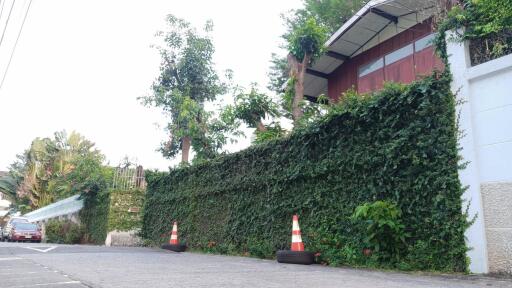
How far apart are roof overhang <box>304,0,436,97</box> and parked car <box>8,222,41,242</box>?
2078 centimetres

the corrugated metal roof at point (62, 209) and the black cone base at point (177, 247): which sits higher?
the corrugated metal roof at point (62, 209)

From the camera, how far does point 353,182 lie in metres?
7.91

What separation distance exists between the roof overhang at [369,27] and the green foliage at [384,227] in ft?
22.9

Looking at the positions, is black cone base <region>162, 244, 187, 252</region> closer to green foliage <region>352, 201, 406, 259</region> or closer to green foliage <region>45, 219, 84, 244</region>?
green foliage <region>352, 201, 406, 259</region>

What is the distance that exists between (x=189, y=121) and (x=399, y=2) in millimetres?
13770

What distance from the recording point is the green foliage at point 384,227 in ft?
22.1

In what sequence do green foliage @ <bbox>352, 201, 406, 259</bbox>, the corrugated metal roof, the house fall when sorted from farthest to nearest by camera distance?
the corrugated metal roof, green foliage @ <bbox>352, 201, 406, 259</bbox>, the house

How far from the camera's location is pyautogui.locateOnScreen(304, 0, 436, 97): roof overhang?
12.7 m

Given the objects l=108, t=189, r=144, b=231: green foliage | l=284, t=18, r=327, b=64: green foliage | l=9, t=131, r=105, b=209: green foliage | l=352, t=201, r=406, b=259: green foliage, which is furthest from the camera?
l=9, t=131, r=105, b=209: green foliage

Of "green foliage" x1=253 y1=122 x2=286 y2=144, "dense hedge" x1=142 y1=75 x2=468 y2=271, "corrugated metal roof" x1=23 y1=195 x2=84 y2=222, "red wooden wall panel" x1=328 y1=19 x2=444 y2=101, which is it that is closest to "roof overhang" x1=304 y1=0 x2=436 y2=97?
"red wooden wall panel" x1=328 y1=19 x2=444 y2=101

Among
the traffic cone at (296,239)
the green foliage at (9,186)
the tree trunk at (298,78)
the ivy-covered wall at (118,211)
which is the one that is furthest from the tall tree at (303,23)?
the green foliage at (9,186)

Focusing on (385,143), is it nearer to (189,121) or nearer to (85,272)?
(85,272)

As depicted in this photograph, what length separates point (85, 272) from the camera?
5809 millimetres

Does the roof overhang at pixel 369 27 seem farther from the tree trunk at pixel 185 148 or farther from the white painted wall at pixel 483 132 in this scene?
the tree trunk at pixel 185 148
